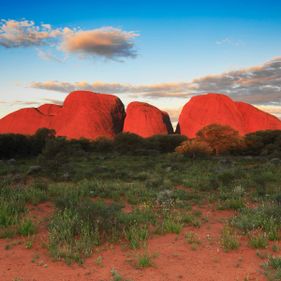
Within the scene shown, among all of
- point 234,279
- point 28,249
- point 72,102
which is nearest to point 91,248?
point 28,249

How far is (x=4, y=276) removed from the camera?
194 inches

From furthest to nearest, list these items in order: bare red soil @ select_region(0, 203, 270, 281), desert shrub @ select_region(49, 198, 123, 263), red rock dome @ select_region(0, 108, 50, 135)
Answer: red rock dome @ select_region(0, 108, 50, 135) < desert shrub @ select_region(49, 198, 123, 263) < bare red soil @ select_region(0, 203, 270, 281)

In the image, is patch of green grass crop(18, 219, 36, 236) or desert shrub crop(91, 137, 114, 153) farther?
desert shrub crop(91, 137, 114, 153)

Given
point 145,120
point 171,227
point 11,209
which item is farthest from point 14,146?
point 171,227

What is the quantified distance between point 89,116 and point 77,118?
3.56 metres

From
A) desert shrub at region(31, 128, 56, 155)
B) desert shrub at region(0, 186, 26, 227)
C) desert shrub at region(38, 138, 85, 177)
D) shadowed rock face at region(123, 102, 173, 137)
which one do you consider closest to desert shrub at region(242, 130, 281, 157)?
desert shrub at region(31, 128, 56, 155)

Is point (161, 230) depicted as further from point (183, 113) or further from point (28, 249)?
point (183, 113)

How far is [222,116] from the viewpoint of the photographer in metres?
78.9

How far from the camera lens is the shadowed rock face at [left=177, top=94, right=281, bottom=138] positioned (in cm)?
7927

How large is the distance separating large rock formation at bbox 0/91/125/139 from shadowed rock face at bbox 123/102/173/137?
12.9 feet

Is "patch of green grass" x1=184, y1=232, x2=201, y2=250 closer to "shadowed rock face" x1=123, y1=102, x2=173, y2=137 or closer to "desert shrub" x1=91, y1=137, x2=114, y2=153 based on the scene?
"desert shrub" x1=91, y1=137, x2=114, y2=153

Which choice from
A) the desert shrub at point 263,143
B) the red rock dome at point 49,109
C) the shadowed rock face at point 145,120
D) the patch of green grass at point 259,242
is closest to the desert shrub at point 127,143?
the desert shrub at point 263,143

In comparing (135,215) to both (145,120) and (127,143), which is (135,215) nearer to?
(127,143)

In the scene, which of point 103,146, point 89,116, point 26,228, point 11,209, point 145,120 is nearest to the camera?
point 26,228
